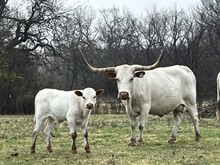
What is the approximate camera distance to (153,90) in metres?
13.2

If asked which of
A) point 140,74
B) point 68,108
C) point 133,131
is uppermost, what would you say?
point 140,74

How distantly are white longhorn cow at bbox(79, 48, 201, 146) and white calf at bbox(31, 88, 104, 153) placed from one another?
952 millimetres

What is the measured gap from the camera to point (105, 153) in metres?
11.1

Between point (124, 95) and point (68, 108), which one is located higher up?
point (124, 95)

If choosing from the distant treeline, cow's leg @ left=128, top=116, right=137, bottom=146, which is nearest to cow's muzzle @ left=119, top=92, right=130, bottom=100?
cow's leg @ left=128, top=116, right=137, bottom=146

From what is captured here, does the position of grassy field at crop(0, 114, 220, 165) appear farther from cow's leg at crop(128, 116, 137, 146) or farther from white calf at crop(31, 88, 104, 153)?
white calf at crop(31, 88, 104, 153)

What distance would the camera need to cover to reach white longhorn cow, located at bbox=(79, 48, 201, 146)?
12.2 meters

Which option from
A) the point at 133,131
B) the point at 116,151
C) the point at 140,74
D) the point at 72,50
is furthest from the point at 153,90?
the point at 72,50

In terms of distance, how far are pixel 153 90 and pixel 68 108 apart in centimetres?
299

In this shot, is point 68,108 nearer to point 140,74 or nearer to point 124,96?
point 124,96

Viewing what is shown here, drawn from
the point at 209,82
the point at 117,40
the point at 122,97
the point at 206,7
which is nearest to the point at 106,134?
the point at 122,97

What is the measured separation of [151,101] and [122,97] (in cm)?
167

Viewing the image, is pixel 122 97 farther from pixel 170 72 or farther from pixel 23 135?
pixel 23 135

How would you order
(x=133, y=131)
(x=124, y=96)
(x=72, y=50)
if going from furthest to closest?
(x=72, y=50) → (x=133, y=131) → (x=124, y=96)
